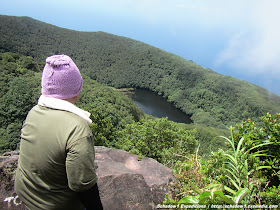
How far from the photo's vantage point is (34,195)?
189 centimetres

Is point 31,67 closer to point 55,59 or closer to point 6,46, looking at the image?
point 6,46

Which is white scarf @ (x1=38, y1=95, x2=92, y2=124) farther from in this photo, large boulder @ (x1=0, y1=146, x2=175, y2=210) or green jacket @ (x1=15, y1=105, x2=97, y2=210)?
large boulder @ (x1=0, y1=146, x2=175, y2=210)

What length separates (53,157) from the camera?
164cm

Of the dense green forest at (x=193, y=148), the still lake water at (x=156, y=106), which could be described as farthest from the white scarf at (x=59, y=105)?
the still lake water at (x=156, y=106)

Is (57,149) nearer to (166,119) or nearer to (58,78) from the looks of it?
(58,78)

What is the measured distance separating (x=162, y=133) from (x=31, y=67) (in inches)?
1850

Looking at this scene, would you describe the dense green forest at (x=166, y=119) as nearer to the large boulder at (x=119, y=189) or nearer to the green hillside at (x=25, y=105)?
the green hillside at (x=25, y=105)

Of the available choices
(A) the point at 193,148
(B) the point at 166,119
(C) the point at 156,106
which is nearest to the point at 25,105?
(B) the point at 166,119

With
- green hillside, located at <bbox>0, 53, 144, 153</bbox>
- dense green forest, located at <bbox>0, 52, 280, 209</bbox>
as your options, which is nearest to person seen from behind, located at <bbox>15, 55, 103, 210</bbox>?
dense green forest, located at <bbox>0, 52, 280, 209</bbox>

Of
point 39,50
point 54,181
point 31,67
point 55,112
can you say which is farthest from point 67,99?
point 39,50

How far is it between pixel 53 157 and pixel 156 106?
7513cm

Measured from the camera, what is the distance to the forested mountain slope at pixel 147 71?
71.7 metres

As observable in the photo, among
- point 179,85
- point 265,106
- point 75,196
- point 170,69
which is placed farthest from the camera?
point 170,69

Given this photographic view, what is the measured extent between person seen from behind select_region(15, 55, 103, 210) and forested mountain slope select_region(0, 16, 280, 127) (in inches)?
2724
